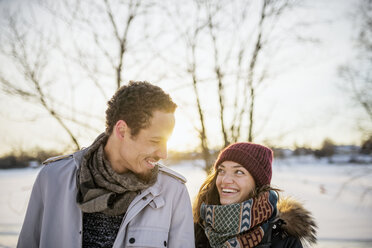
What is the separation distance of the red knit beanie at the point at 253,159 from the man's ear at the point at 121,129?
962 millimetres

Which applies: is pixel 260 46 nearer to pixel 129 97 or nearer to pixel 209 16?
pixel 209 16

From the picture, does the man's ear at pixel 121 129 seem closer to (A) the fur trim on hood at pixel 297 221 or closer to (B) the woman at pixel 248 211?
(B) the woman at pixel 248 211

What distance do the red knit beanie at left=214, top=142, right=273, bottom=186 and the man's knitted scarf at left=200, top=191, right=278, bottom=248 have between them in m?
0.15

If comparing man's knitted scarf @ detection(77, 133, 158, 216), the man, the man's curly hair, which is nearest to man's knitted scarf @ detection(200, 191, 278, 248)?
the man

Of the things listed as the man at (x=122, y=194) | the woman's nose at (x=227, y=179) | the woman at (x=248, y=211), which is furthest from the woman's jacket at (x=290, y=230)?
the man at (x=122, y=194)

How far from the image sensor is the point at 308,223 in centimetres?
207

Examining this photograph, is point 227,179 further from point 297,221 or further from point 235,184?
point 297,221

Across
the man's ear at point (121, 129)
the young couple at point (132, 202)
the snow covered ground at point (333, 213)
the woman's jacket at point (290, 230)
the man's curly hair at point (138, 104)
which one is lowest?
the snow covered ground at point (333, 213)

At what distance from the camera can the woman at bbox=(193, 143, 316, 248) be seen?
1.99m

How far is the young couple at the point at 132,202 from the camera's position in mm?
1720

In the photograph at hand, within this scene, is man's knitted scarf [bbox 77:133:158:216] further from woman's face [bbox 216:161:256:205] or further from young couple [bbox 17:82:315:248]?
woman's face [bbox 216:161:256:205]

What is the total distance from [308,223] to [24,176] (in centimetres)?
2434

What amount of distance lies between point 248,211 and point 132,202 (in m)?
0.94

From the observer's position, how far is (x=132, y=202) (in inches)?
68.5
